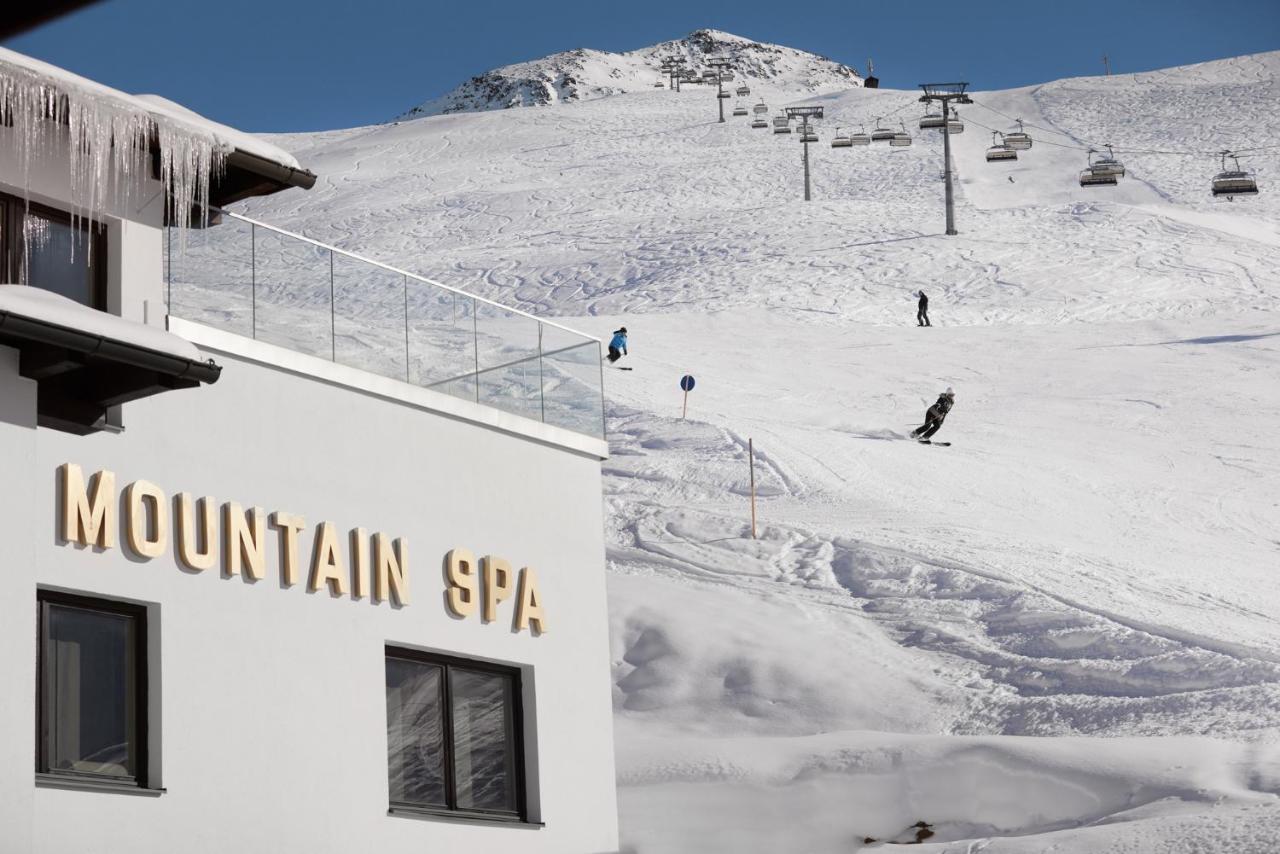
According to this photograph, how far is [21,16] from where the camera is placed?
241 centimetres

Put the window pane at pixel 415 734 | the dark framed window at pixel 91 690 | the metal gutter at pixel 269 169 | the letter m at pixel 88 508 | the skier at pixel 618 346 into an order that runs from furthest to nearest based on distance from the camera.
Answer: the skier at pixel 618 346, the window pane at pixel 415 734, the metal gutter at pixel 269 169, the letter m at pixel 88 508, the dark framed window at pixel 91 690

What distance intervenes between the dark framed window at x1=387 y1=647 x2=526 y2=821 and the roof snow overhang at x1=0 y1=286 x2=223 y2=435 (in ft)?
11.0

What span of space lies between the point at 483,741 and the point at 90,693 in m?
3.52

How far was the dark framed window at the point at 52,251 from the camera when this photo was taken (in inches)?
371

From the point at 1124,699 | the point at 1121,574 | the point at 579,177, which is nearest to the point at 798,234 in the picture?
the point at 579,177

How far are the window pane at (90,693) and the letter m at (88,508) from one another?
1.31 ft

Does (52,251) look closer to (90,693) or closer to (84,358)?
(84,358)

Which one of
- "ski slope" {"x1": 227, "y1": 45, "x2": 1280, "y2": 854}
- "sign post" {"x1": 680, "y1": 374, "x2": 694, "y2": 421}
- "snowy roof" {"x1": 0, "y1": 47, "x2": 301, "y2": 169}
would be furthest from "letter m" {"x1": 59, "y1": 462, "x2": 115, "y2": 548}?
"sign post" {"x1": 680, "y1": 374, "x2": 694, "y2": 421}

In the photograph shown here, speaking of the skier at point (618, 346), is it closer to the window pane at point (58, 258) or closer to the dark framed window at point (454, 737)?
the dark framed window at point (454, 737)

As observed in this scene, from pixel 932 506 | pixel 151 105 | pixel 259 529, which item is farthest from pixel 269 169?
pixel 932 506

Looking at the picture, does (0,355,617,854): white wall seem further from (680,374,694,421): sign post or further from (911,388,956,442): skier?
(911,388,956,442): skier

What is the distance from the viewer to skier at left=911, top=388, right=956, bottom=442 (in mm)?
32156

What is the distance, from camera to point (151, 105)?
9797 millimetres

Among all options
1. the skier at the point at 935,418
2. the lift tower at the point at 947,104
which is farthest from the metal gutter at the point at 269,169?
the lift tower at the point at 947,104
